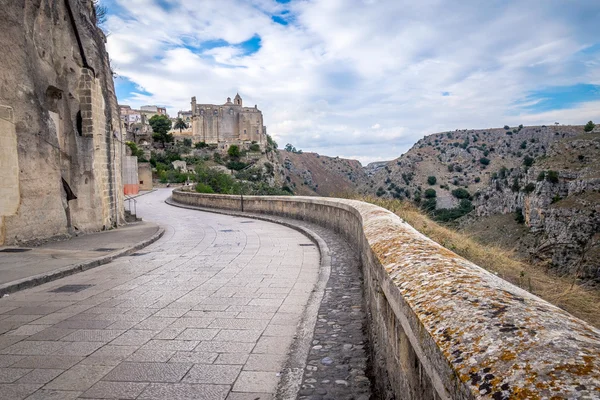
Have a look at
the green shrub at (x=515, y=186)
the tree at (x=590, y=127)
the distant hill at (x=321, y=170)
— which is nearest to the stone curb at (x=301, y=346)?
the green shrub at (x=515, y=186)

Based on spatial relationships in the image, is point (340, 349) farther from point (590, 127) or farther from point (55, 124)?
point (590, 127)

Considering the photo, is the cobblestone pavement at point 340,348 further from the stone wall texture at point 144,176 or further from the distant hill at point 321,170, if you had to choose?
the distant hill at point 321,170

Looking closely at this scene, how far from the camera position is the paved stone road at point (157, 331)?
3062mm

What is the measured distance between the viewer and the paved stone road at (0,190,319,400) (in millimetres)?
3062

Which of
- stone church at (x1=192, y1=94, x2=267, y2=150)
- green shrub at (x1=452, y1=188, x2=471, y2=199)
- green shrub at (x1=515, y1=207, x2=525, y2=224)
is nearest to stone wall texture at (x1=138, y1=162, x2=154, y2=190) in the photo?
green shrub at (x1=515, y1=207, x2=525, y2=224)

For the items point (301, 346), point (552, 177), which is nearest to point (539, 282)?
point (301, 346)

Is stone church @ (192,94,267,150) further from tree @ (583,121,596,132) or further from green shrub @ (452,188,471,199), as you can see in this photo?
tree @ (583,121,596,132)

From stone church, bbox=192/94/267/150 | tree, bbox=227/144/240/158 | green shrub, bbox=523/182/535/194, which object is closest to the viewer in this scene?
green shrub, bbox=523/182/535/194

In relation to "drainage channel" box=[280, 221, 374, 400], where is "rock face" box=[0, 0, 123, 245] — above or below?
above

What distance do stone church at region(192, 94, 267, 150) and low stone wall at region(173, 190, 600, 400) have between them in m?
101

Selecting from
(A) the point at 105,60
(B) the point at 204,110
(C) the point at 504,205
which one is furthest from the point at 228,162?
(A) the point at 105,60

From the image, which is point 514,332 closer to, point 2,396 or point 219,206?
point 2,396

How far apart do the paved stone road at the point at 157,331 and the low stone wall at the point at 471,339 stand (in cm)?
139

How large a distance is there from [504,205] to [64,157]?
65.4 metres
